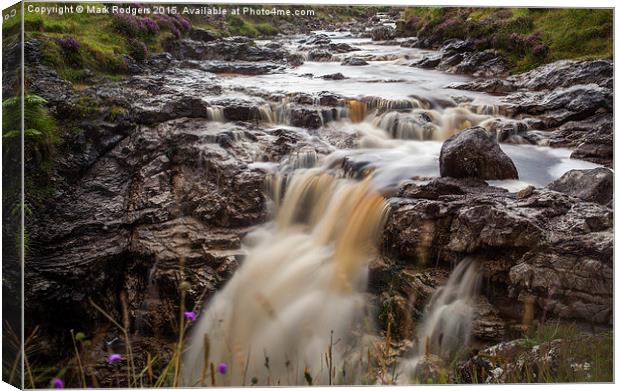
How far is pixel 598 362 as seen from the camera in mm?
3172

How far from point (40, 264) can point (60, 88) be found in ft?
3.44

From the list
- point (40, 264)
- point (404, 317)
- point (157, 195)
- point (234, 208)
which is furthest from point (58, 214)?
point (404, 317)

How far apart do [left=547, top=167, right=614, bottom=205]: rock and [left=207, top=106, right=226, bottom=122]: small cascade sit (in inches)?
81.0

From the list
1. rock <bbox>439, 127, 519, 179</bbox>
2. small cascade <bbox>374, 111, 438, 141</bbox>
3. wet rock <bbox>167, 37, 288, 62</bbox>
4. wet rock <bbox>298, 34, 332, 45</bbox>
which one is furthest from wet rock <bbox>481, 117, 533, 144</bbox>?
wet rock <bbox>167, 37, 288, 62</bbox>

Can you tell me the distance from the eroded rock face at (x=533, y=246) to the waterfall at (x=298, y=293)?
1.10ft

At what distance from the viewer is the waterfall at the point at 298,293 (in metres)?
3.14

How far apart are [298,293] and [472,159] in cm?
133

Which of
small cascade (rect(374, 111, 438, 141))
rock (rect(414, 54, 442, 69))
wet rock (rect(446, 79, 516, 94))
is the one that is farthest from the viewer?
rock (rect(414, 54, 442, 69))

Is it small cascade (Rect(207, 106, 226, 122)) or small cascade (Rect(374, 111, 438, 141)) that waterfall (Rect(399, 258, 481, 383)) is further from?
small cascade (Rect(207, 106, 226, 122))

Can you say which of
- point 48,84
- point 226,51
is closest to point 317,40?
point 226,51

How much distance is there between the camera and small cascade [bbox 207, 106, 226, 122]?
3.49 metres

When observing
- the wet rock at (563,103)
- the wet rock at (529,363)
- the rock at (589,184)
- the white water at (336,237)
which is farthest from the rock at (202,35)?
the wet rock at (529,363)

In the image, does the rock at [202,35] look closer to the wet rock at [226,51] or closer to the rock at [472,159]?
the wet rock at [226,51]

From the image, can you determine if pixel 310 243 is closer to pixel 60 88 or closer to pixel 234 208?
pixel 234 208
